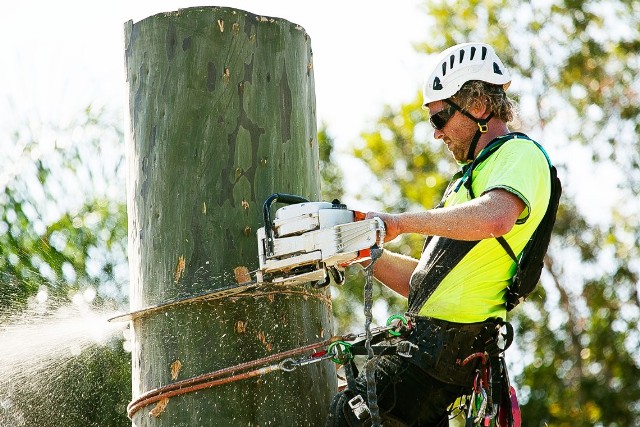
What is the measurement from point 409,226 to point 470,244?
432mm

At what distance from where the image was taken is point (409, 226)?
396cm

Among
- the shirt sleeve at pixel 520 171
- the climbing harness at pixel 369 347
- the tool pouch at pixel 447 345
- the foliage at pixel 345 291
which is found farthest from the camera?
the foliage at pixel 345 291

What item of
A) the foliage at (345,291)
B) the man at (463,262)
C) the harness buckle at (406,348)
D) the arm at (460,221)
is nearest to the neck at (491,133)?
the man at (463,262)

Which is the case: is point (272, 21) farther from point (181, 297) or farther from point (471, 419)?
point (471, 419)

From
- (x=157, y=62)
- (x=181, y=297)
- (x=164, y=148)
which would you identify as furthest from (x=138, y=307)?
(x=157, y=62)

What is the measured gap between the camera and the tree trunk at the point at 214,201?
168 inches

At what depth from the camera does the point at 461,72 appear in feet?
15.0

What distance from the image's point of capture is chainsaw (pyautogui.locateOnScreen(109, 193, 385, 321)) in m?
3.98

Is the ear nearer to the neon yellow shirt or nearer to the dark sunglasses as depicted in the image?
the dark sunglasses

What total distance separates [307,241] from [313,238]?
3 centimetres

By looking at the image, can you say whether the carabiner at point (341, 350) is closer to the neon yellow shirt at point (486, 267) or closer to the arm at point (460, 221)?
the neon yellow shirt at point (486, 267)

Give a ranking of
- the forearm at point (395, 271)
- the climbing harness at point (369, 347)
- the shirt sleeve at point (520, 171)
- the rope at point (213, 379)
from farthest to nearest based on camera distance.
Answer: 1. the forearm at point (395, 271)
2. the rope at point (213, 379)
3. the shirt sleeve at point (520, 171)
4. the climbing harness at point (369, 347)

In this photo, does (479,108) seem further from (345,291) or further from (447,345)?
(345,291)

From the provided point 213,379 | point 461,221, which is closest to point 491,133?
point 461,221
